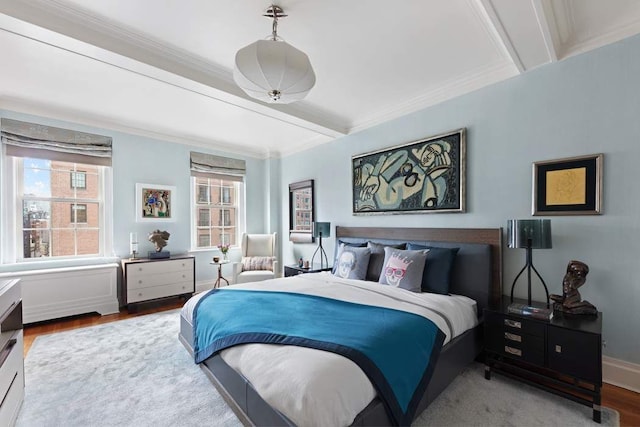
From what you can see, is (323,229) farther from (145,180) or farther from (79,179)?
(79,179)

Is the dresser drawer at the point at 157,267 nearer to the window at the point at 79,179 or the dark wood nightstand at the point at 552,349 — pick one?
the window at the point at 79,179

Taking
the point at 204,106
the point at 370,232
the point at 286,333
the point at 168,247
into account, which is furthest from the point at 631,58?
the point at 168,247

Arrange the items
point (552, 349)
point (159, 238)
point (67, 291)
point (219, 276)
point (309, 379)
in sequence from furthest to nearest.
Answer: point (219, 276) → point (159, 238) → point (67, 291) → point (552, 349) → point (309, 379)

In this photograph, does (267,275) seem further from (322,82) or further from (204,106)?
(322,82)

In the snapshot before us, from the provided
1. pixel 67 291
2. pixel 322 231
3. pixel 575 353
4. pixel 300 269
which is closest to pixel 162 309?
pixel 67 291

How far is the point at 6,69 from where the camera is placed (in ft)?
9.02

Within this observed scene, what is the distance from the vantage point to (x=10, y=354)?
5.58 ft

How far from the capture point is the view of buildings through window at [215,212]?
5195mm

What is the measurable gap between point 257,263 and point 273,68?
3565 mm

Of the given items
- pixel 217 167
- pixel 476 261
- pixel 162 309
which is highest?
pixel 217 167

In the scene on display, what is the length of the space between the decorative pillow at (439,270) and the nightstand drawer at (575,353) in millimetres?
865

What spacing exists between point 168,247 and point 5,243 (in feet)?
5.96

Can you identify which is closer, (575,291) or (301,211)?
(575,291)

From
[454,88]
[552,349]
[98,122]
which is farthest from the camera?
[98,122]
